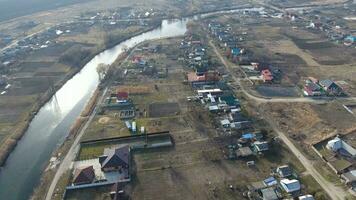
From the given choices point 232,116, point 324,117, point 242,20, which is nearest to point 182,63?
point 232,116

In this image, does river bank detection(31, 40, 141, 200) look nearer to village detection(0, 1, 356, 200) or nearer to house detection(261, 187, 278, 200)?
village detection(0, 1, 356, 200)

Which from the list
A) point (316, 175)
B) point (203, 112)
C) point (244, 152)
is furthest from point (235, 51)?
point (316, 175)

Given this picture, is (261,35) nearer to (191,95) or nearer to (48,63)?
(191,95)

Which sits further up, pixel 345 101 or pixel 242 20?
pixel 242 20

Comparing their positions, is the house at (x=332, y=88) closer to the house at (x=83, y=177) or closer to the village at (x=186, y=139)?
the village at (x=186, y=139)

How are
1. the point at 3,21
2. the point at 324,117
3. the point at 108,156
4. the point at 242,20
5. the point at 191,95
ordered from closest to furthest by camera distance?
1. the point at 108,156
2. the point at 324,117
3. the point at 191,95
4. the point at 242,20
5. the point at 3,21

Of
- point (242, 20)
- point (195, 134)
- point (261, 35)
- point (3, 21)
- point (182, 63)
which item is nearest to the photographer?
Answer: point (195, 134)

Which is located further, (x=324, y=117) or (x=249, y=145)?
(x=324, y=117)
